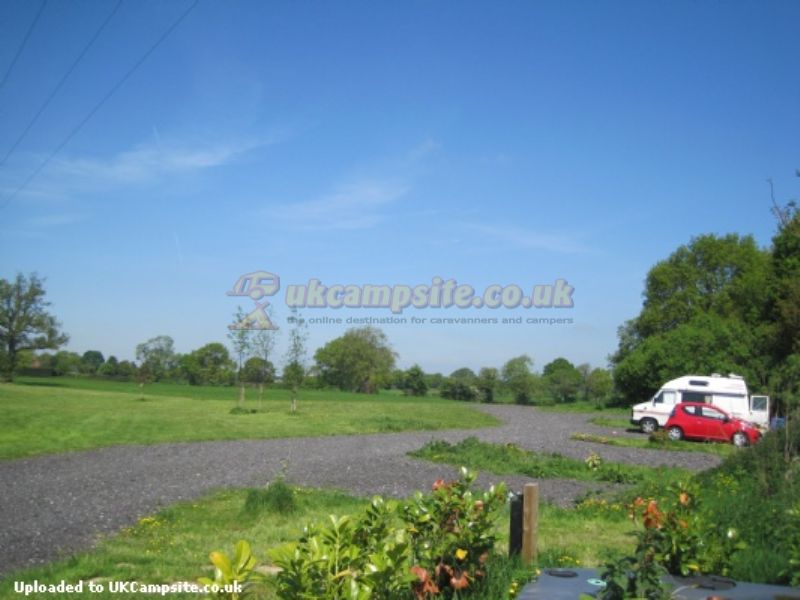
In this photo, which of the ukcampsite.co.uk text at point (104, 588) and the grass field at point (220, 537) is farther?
the grass field at point (220, 537)

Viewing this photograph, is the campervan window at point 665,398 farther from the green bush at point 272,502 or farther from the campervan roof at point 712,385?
the green bush at point 272,502

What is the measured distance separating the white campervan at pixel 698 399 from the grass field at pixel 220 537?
2506 cm

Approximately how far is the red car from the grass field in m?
21.3

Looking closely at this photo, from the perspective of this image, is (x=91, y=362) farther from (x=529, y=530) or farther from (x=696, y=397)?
(x=529, y=530)

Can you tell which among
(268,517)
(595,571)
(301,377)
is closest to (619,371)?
(301,377)

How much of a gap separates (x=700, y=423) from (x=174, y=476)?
2286cm

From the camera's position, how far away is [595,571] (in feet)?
17.1

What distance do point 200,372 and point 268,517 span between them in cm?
8543

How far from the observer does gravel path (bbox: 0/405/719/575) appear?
977 cm

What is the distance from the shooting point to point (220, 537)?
357 inches

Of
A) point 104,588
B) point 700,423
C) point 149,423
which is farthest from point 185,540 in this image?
point 700,423

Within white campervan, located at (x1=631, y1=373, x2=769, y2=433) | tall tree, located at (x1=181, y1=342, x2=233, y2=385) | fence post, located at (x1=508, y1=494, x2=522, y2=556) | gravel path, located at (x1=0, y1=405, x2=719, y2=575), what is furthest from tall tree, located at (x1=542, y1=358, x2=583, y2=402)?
fence post, located at (x1=508, y1=494, x2=522, y2=556)

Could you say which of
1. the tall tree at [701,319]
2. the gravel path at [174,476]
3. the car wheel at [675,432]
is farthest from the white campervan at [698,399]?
the gravel path at [174,476]

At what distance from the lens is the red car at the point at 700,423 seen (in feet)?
98.7
